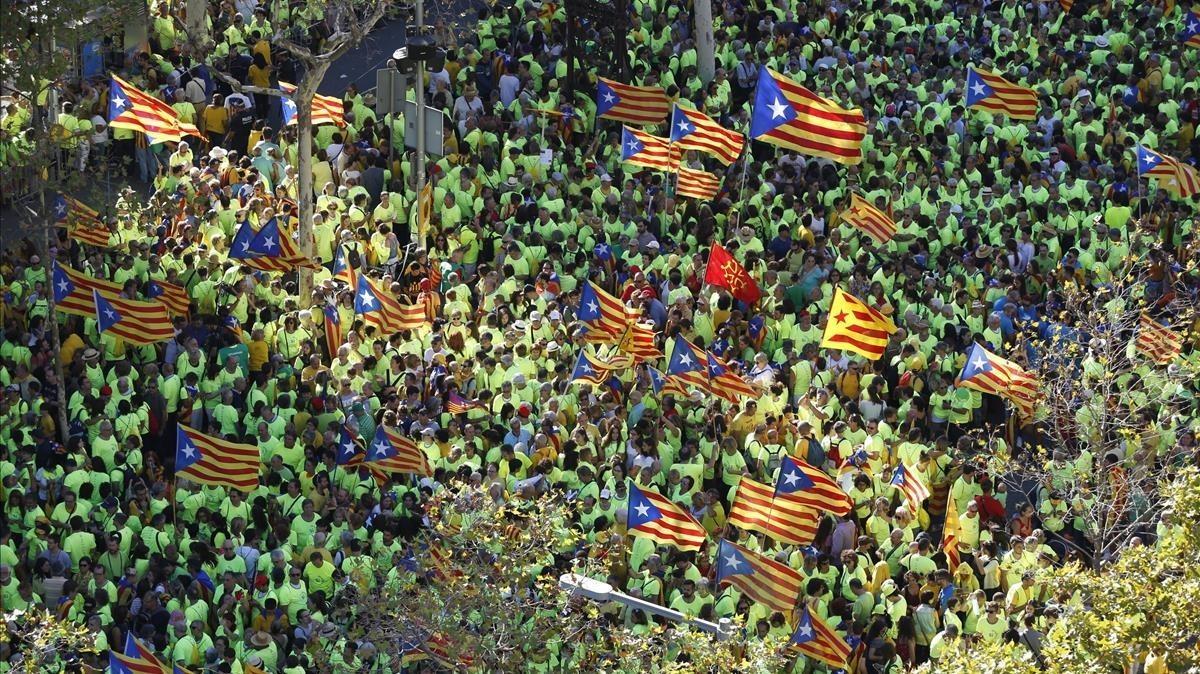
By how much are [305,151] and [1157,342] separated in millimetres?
11469

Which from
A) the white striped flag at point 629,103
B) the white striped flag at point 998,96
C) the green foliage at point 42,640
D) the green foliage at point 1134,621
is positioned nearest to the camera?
the green foliage at point 1134,621

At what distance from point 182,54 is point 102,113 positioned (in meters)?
2.08

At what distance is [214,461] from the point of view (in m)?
A: 33.2

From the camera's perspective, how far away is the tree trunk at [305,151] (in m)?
38.4

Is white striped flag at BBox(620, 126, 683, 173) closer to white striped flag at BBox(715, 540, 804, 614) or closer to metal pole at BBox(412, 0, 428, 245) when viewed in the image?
metal pole at BBox(412, 0, 428, 245)

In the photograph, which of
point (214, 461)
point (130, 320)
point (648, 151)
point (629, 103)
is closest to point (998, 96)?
point (629, 103)

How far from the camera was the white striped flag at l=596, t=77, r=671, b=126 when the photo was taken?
4209cm

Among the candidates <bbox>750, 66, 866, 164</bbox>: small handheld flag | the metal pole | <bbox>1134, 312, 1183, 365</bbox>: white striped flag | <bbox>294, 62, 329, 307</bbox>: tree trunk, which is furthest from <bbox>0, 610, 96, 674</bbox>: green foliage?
<bbox>1134, 312, 1183, 365</bbox>: white striped flag

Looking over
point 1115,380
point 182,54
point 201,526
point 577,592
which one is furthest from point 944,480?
point 182,54

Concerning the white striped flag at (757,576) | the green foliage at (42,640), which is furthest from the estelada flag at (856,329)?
the green foliage at (42,640)

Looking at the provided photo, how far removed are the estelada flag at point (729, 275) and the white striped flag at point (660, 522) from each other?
608 centimetres

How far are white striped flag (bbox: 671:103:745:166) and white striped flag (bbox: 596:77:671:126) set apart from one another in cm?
159

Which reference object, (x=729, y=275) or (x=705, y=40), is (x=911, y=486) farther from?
(x=705, y=40)

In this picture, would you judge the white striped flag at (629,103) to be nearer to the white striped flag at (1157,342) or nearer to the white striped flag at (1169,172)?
the white striped flag at (1169,172)
